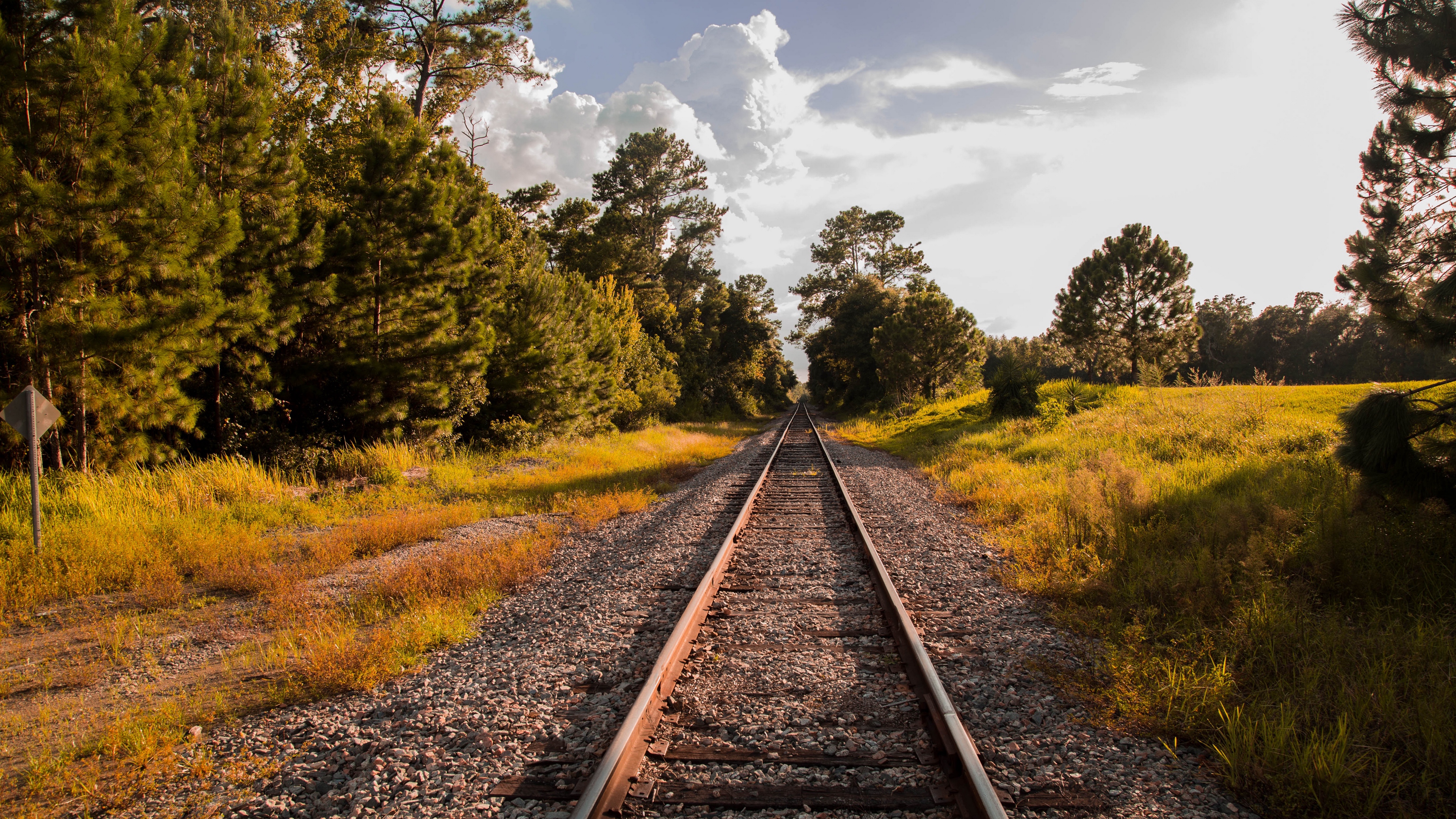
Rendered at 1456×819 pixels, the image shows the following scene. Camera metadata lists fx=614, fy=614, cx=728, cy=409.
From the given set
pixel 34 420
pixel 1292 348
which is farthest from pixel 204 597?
pixel 1292 348

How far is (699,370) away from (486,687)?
1441 inches

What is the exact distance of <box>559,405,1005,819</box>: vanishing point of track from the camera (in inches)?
106

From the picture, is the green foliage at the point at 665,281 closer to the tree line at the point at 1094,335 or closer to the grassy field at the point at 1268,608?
the tree line at the point at 1094,335

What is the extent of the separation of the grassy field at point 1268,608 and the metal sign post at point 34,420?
958cm

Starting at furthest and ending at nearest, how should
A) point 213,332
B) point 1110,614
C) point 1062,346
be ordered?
point 1062,346 → point 213,332 → point 1110,614

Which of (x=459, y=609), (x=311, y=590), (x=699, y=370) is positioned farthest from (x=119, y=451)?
(x=699, y=370)

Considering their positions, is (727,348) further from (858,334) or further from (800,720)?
(800,720)

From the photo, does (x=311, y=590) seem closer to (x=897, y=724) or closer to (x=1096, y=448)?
(x=897, y=724)

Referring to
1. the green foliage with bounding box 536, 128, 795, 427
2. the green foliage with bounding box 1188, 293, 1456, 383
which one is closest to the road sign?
the green foliage with bounding box 536, 128, 795, 427

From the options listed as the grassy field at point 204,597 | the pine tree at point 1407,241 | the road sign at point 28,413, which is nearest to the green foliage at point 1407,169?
the pine tree at point 1407,241

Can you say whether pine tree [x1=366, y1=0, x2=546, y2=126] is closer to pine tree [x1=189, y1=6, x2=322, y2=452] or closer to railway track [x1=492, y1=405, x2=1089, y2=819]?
pine tree [x1=189, y1=6, x2=322, y2=452]

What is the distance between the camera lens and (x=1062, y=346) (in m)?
34.4

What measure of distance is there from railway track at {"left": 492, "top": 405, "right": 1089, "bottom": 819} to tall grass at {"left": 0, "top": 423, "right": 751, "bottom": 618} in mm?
4691

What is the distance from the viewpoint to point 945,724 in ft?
10.1
